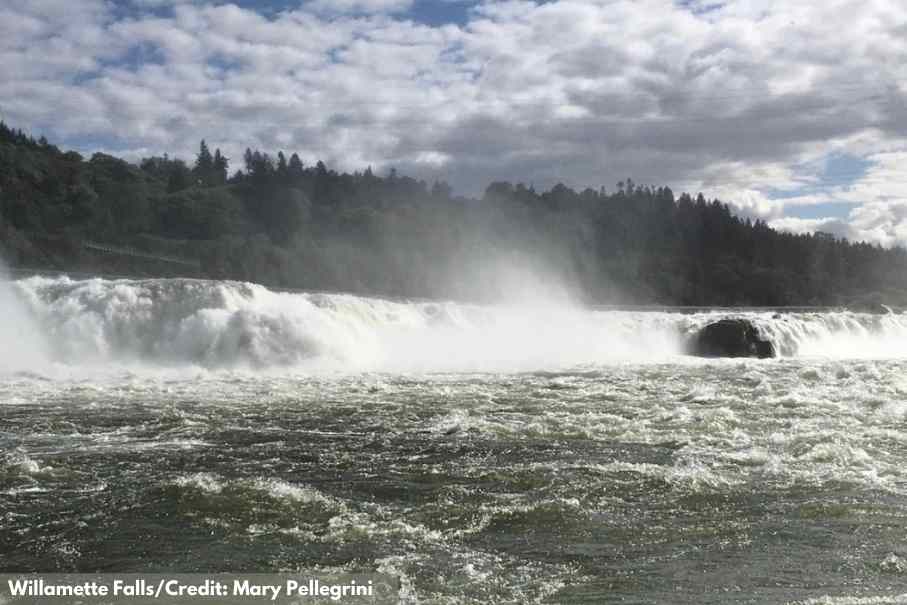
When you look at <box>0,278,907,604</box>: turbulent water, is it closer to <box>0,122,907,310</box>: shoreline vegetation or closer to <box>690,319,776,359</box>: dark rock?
<box>690,319,776,359</box>: dark rock

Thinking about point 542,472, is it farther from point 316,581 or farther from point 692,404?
point 692,404

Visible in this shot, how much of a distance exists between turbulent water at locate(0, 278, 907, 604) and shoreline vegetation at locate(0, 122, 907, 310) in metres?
61.7

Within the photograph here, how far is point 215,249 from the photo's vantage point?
9106 centimetres

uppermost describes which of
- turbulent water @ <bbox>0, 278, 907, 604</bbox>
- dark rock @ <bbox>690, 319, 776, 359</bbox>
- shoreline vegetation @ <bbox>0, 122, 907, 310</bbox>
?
shoreline vegetation @ <bbox>0, 122, 907, 310</bbox>

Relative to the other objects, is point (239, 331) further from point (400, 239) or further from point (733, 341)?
point (400, 239)

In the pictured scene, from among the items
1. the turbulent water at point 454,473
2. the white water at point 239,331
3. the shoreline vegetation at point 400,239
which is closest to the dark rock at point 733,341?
the white water at point 239,331

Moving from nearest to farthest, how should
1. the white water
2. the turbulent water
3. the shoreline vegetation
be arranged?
the turbulent water
the white water
the shoreline vegetation

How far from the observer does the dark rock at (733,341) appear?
111 ft

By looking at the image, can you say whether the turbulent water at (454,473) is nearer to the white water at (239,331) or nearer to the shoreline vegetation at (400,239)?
the white water at (239,331)

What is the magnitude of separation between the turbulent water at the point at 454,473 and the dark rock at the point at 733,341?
362 inches

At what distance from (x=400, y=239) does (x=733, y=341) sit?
246 feet

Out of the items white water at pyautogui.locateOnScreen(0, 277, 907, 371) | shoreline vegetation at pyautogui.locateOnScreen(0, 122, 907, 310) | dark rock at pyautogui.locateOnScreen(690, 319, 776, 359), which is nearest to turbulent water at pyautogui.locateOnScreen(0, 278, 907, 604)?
white water at pyautogui.locateOnScreen(0, 277, 907, 371)

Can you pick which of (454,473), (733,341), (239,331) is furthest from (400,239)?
(454,473)

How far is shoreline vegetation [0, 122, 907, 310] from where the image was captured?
87.1 m
